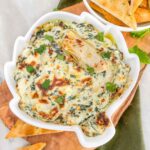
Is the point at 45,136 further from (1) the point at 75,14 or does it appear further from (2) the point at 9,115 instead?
(1) the point at 75,14

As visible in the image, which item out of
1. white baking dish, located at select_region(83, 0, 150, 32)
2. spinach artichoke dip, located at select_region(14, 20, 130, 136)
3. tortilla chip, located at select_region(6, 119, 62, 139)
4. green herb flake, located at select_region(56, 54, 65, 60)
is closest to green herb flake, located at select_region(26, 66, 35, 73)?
spinach artichoke dip, located at select_region(14, 20, 130, 136)

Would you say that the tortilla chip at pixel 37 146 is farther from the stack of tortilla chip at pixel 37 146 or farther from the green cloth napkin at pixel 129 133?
the green cloth napkin at pixel 129 133

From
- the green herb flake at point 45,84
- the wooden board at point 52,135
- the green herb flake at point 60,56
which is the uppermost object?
the green herb flake at point 60,56

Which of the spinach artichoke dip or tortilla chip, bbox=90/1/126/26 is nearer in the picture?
the spinach artichoke dip

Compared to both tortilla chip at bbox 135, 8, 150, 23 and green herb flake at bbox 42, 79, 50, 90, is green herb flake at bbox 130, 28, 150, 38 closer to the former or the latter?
tortilla chip at bbox 135, 8, 150, 23

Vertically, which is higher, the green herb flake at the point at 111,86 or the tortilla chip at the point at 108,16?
the tortilla chip at the point at 108,16

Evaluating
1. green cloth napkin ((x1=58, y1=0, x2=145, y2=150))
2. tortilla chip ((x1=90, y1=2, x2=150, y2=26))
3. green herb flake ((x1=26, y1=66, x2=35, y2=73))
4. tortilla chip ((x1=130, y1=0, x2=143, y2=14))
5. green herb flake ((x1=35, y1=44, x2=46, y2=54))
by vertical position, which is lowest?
green cloth napkin ((x1=58, y1=0, x2=145, y2=150))

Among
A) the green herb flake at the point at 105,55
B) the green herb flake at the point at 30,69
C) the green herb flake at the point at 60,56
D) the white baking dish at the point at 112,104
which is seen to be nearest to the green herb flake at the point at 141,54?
the white baking dish at the point at 112,104
